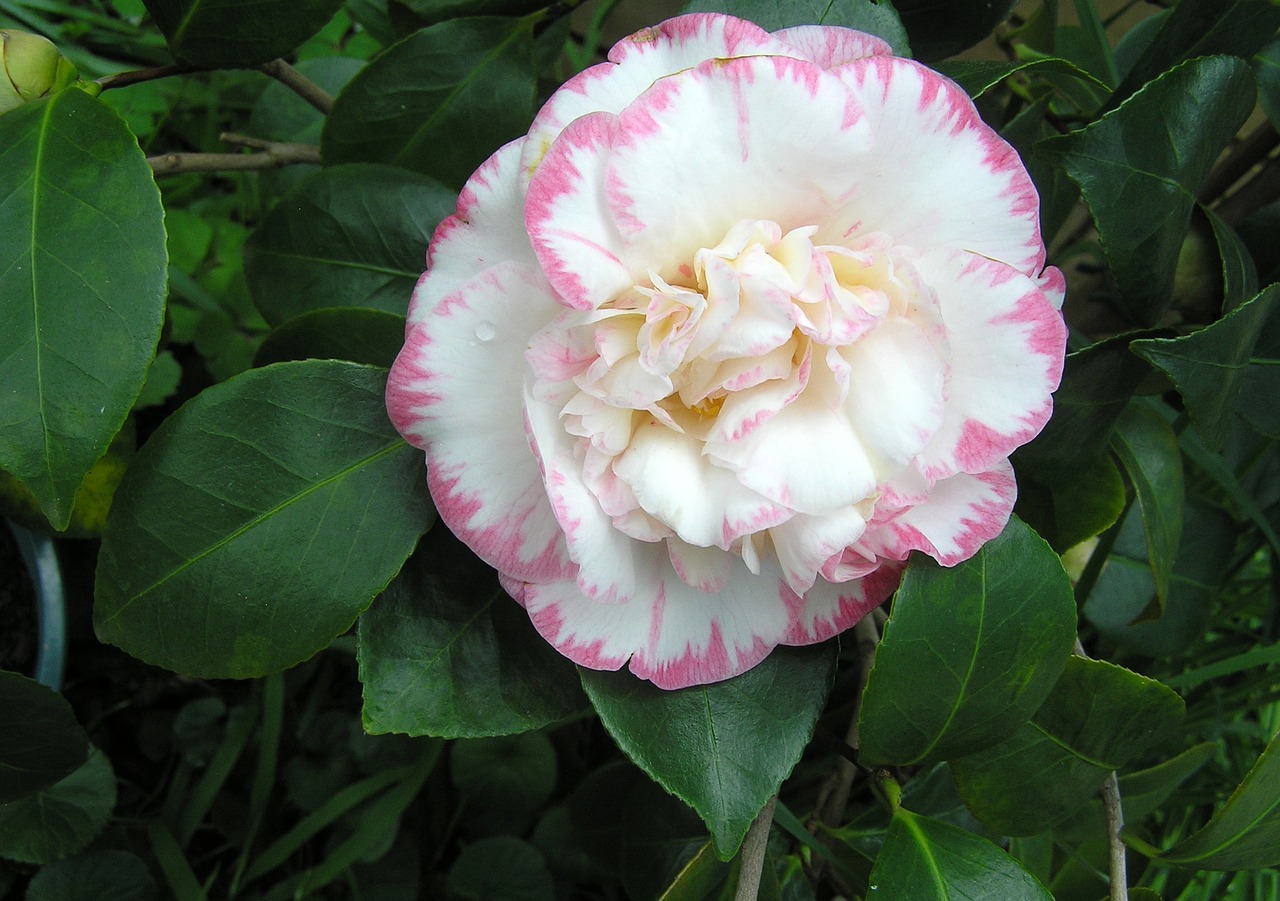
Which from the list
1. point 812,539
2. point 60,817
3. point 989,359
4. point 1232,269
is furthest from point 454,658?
point 60,817

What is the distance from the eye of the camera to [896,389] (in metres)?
0.44

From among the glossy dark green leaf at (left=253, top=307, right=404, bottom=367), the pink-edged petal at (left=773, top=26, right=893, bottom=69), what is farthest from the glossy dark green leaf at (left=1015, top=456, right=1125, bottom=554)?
the glossy dark green leaf at (left=253, top=307, right=404, bottom=367)

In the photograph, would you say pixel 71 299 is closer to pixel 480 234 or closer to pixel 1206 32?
pixel 480 234

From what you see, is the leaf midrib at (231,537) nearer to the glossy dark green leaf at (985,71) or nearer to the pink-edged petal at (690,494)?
the pink-edged petal at (690,494)

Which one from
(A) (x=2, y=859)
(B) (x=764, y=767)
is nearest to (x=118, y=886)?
(A) (x=2, y=859)

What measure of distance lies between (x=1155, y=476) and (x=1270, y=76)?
12.0 inches

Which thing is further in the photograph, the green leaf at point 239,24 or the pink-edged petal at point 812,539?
the green leaf at point 239,24

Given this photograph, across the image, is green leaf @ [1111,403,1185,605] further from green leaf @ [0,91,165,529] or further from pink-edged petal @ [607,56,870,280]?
A: green leaf @ [0,91,165,529]

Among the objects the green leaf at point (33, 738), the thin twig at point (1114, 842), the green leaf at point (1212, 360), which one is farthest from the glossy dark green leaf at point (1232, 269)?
the green leaf at point (33, 738)

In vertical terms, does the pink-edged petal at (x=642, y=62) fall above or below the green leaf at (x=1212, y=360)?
above

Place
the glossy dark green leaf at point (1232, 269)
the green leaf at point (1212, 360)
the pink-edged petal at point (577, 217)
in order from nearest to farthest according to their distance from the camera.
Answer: the pink-edged petal at point (577, 217) < the green leaf at point (1212, 360) < the glossy dark green leaf at point (1232, 269)

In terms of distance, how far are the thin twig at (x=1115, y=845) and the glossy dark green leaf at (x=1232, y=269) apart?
33cm

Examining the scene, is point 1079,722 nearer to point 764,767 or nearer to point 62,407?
point 764,767

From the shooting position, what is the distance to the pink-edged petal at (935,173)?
44 cm
